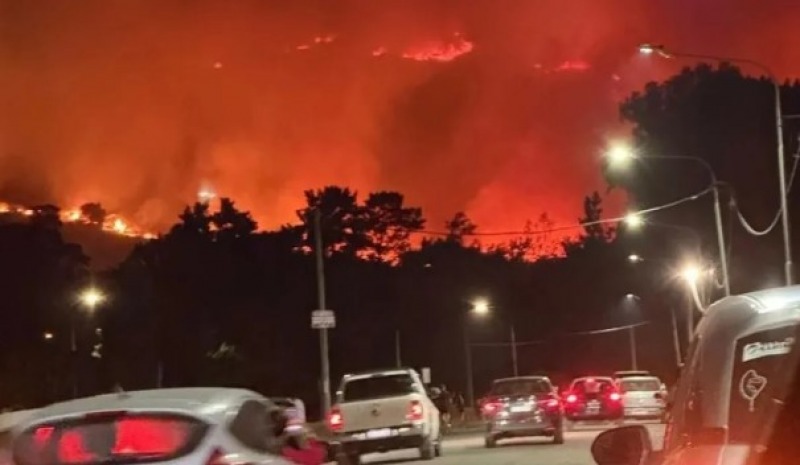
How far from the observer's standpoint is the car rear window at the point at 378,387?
86.8 feet

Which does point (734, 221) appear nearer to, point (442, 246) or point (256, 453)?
point (442, 246)

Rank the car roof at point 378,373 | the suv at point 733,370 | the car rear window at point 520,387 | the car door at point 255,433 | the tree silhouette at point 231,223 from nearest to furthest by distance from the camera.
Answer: the suv at point 733,370
the car door at point 255,433
the car roof at point 378,373
the car rear window at point 520,387
the tree silhouette at point 231,223

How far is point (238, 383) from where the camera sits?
63.1 m

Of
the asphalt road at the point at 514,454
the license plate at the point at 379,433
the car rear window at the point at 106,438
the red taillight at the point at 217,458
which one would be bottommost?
the asphalt road at the point at 514,454

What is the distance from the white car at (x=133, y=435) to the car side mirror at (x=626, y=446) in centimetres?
348

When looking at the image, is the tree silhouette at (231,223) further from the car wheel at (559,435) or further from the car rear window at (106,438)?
the car rear window at (106,438)

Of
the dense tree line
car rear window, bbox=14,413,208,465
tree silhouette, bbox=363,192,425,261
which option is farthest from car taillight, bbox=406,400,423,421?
tree silhouette, bbox=363,192,425,261

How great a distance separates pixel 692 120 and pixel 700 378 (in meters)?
61.1

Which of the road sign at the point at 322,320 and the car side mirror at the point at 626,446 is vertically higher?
the road sign at the point at 322,320

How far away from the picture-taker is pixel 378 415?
26031 mm

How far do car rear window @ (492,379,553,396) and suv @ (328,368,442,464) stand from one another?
4.83 m

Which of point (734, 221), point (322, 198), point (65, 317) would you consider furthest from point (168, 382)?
point (734, 221)

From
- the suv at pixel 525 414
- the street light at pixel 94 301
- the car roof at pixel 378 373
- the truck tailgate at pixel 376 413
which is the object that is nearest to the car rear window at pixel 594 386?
the suv at pixel 525 414

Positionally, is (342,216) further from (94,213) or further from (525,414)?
(525,414)
